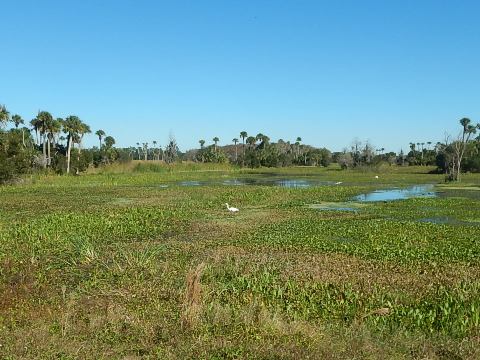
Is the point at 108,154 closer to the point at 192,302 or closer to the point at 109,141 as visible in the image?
the point at 109,141

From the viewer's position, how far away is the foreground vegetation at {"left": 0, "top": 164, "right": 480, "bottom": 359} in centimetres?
586

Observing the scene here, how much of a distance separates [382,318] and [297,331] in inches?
68.4

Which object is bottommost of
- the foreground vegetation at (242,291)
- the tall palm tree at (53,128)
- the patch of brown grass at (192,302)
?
the foreground vegetation at (242,291)

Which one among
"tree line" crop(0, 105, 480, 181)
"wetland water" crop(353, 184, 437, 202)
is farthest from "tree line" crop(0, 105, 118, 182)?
"wetland water" crop(353, 184, 437, 202)

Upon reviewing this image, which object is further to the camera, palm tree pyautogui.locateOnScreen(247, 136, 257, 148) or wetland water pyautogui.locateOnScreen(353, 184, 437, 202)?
palm tree pyautogui.locateOnScreen(247, 136, 257, 148)

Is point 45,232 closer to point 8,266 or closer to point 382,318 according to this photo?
point 8,266

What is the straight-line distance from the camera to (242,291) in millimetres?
8406

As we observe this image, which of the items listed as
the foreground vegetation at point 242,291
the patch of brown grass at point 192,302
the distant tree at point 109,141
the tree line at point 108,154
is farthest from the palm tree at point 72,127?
the patch of brown grass at point 192,302

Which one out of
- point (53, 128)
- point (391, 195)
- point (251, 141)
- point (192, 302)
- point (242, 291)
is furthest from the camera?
point (251, 141)

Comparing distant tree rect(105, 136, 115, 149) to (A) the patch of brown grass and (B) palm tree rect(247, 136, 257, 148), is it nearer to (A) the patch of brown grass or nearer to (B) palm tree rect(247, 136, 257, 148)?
(B) palm tree rect(247, 136, 257, 148)

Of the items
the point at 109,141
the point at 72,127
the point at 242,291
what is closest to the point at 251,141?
the point at 109,141

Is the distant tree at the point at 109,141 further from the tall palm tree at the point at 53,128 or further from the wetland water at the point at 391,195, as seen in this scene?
the wetland water at the point at 391,195

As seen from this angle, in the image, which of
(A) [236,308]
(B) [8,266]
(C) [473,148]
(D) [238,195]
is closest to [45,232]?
(B) [8,266]

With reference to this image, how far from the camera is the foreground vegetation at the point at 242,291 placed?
5.86 m
